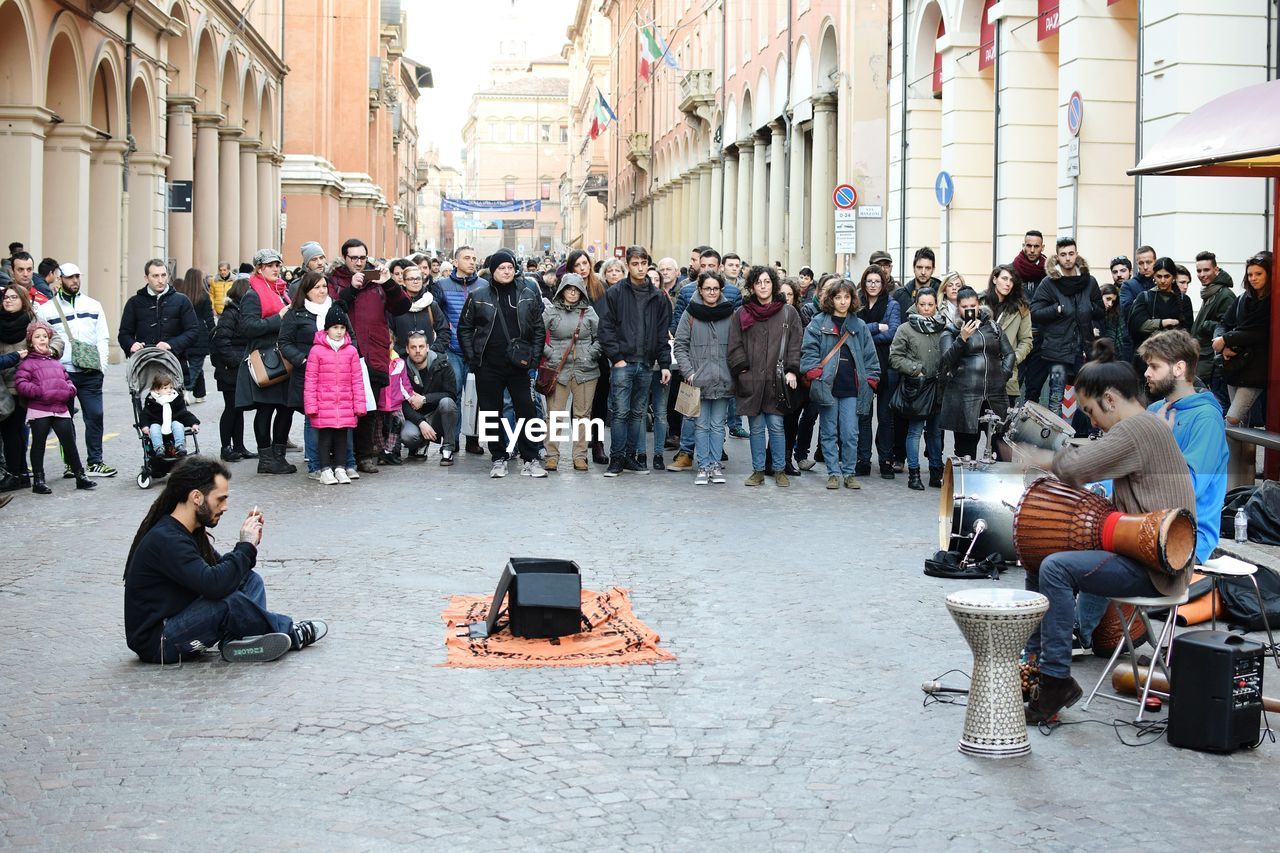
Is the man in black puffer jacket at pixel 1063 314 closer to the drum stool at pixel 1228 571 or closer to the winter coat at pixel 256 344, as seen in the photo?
the winter coat at pixel 256 344

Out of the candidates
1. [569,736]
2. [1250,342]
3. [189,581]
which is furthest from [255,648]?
[1250,342]

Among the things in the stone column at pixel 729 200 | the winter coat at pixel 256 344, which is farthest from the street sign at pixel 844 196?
the stone column at pixel 729 200

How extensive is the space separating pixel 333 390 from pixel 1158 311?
8055 millimetres

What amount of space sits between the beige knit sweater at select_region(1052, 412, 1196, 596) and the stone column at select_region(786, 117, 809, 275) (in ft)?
100

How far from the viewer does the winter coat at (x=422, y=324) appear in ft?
51.3

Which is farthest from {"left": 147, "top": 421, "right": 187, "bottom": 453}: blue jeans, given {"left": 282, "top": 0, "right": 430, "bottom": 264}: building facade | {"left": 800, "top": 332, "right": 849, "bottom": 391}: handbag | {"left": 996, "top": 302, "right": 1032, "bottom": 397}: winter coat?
{"left": 282, "top": 0, "right": 430, "bottom": 264}: building facade

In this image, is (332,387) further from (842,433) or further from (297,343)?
(842,433)

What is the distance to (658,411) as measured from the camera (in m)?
15.7

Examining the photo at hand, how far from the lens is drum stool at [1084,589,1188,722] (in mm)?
6621

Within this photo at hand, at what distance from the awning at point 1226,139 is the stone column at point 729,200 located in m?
35.3

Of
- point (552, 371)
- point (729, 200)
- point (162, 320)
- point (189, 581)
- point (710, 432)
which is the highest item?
point (729, 200)

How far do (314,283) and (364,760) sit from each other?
349 inches

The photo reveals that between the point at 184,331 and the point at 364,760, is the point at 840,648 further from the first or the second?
the point at 184,331

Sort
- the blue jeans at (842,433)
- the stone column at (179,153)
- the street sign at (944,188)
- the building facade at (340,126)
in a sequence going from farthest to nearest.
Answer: the building facade at (340,126) < the stone column at (179,153) < the street sign at (944,188) < the blue jeans at (842,433)
